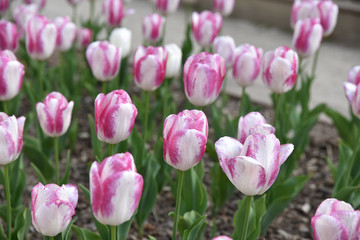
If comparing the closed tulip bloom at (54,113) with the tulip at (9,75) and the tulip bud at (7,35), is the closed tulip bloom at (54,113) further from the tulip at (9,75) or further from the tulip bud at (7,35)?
the tulip bud at (7,35)

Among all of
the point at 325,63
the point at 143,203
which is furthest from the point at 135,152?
the point at 325,63

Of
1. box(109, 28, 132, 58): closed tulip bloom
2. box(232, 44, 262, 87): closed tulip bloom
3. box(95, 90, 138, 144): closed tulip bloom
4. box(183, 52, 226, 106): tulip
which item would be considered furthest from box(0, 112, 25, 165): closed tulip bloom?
box(109, 28, 132, 58): closed tulip bloom

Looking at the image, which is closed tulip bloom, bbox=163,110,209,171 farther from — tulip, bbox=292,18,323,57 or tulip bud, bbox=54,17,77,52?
tulip bud, bbox=54,17,77,52

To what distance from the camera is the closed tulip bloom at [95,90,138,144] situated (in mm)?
1342

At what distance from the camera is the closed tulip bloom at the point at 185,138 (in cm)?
121

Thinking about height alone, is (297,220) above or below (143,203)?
below

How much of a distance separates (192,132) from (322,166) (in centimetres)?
159

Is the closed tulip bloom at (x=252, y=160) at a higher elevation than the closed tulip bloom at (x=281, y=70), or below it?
higher

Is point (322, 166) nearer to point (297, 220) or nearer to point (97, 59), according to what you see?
point (297, 220)

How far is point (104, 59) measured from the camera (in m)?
1.99

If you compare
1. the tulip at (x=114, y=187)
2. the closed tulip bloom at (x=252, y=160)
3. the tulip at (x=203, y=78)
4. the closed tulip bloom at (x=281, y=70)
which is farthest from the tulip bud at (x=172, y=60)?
the tulip at (x=114, y=187)

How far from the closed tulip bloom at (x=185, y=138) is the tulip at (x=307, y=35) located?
111 centimetres

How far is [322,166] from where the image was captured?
2648mm

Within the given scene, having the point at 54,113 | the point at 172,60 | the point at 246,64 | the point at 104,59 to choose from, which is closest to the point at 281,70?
the point at 246,64
